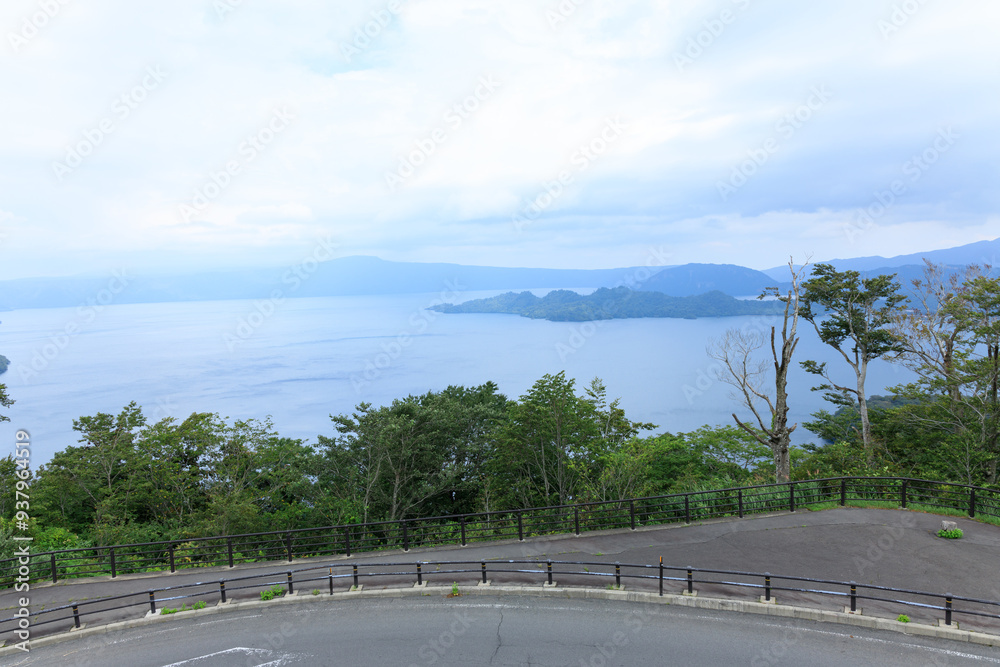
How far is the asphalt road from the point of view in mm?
8031

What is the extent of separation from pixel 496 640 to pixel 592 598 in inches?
90.7

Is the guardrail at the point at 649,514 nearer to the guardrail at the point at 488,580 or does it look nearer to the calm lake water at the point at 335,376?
the guardrail at the point at 488,580

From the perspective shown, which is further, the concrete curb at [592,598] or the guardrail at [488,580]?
the guardrail at [488,580]

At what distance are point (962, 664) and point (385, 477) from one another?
77.4 ft

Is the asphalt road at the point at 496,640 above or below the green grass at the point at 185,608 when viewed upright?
below

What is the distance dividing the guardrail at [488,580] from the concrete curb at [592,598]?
219mm

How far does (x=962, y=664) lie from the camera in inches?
296

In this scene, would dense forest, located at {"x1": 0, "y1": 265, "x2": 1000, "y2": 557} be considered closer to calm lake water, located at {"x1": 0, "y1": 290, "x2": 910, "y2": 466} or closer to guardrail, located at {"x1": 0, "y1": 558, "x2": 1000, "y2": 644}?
guardrail, located at {"x1": 0, "y1": 558, "x2": 1000, "y2": 644}

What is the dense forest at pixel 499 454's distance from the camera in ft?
74.0

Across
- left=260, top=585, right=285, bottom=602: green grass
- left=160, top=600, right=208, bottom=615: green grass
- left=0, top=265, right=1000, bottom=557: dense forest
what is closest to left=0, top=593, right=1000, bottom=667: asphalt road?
left=160, top=600, right=208, bottom=615: green grass

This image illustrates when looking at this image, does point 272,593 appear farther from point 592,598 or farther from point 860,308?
point 860,308

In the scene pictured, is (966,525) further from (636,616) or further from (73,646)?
(73,646)

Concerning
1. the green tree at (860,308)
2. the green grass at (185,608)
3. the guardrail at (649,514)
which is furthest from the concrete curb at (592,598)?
the green tree at (860,308)

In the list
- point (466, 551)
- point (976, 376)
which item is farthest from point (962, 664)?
point (976, 376)
